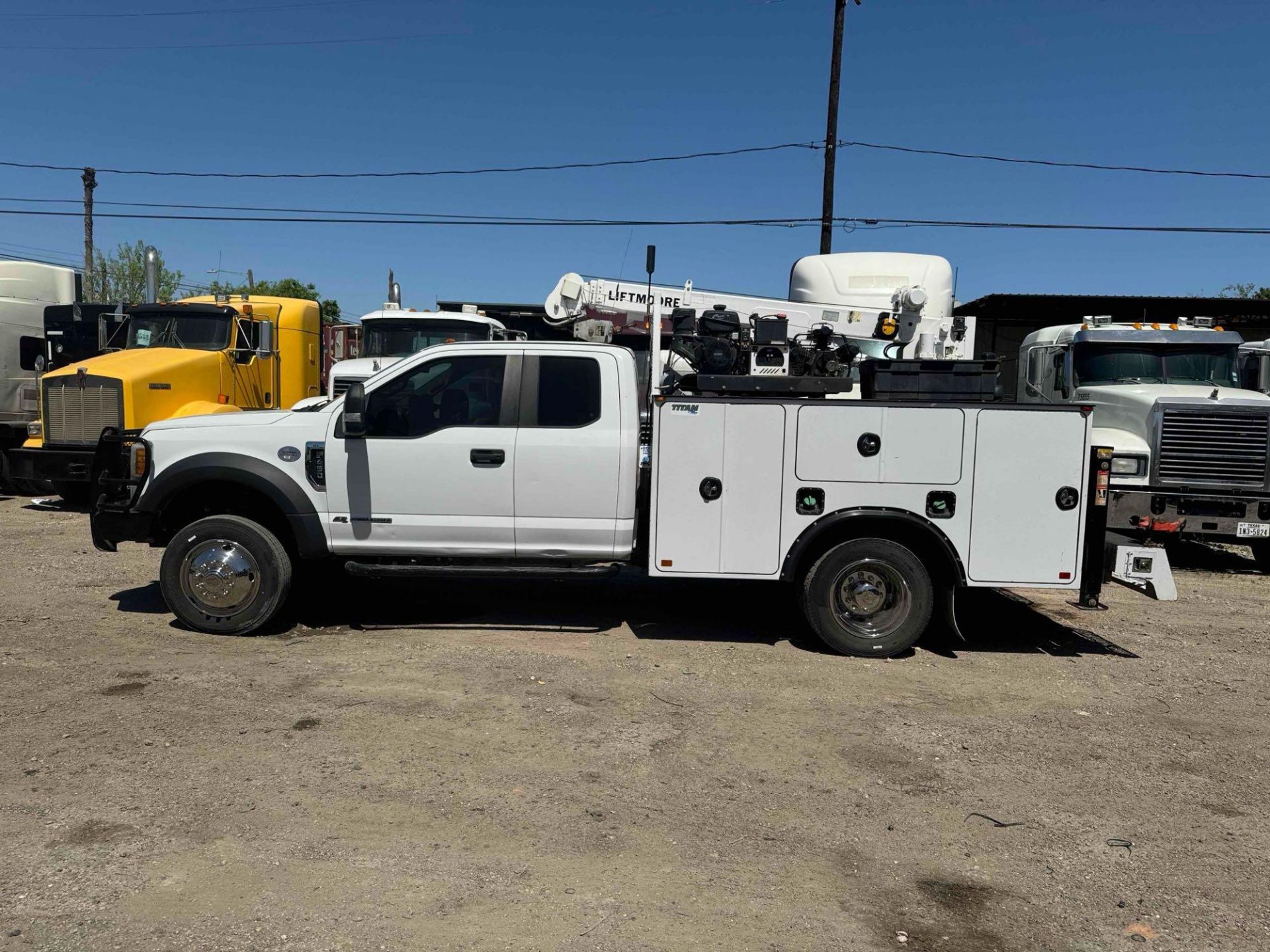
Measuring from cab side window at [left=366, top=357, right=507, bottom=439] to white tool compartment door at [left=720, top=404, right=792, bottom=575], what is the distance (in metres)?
1.65

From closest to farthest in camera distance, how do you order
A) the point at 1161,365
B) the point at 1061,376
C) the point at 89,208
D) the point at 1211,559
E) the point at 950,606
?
1. the point at 950,606
2. the point at 1161,365
3. the point at 1061,376
4. the point at 1211,559
5. the point at 89,208

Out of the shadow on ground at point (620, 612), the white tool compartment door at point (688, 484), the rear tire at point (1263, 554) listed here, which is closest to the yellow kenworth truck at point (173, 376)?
the shadow on ground at point (620, 612)

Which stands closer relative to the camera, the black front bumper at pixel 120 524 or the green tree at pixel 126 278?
the black front bumper at pixel 120 524

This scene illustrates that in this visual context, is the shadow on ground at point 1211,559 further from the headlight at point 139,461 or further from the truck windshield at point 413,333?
the headlight at point 139,461

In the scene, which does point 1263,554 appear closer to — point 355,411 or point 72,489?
point 355,411

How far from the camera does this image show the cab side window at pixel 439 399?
21.8 ft

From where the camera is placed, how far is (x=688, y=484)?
258 inches

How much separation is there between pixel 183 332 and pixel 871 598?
9921 mm

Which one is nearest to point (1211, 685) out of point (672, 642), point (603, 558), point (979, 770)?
point (979, 770)

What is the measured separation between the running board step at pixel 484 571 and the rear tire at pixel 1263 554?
8.27 m

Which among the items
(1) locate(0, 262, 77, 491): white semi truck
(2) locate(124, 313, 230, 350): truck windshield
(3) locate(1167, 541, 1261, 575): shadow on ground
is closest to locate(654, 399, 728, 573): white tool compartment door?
(3) locate(1167, 541, 1261, 575): shadow on ground

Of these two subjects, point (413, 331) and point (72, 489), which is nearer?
point (72, 489)

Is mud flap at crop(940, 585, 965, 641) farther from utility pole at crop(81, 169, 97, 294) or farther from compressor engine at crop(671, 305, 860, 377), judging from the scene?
utility pole at crop(81, 169, 97, 294)

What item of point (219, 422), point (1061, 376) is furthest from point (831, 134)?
point (219, 422)
